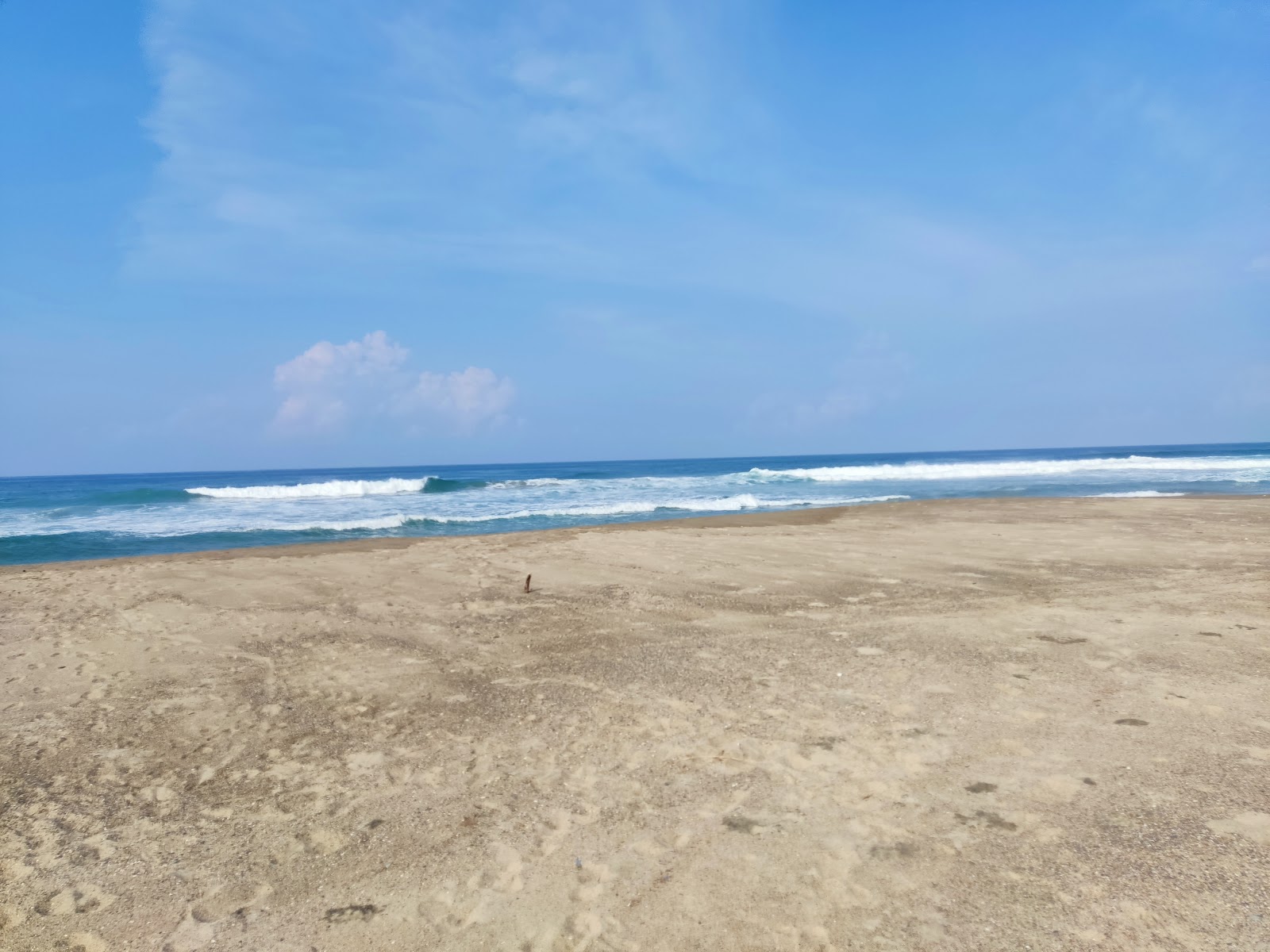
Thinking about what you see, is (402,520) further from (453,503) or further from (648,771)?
(648,771)

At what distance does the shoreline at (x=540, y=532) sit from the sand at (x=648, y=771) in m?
4.42

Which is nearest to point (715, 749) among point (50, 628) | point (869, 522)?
point (50, 628)

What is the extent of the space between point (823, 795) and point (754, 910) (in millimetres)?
883

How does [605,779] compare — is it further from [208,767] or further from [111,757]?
[111,757]

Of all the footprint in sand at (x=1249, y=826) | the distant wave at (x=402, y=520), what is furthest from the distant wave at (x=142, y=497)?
the footprint in sand at (x=1249, y=826)

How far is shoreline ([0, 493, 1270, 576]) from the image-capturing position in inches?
468

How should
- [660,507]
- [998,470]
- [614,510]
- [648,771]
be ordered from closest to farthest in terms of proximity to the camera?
[648,771], [614,510], [660,507], [998,470]

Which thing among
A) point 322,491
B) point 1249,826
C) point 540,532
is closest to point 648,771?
point 1249,826

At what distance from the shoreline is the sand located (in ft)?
14.5

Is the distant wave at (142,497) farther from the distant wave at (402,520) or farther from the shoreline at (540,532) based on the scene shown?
the shoreline at (540,532)

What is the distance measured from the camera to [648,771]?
3.70 m

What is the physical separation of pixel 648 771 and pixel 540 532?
10549 mm

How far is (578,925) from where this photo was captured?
2.59 m

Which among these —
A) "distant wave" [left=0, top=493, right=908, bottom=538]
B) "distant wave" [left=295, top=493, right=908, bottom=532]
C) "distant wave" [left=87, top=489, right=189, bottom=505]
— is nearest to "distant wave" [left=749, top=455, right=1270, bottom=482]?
"distant wave" [left=295, top=493, right=908, bottom=532]
